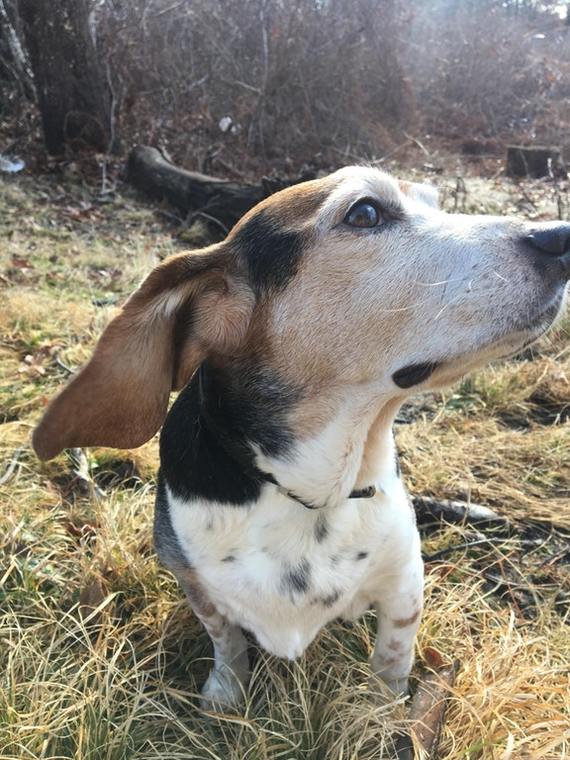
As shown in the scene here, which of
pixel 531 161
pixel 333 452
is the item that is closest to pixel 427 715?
pixel 333 452

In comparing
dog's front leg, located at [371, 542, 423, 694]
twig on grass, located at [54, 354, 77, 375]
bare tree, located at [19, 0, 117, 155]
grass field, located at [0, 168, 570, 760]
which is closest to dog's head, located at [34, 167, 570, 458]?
dog's front leg, located at [371, 542, 423, 694]

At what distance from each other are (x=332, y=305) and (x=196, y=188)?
7.05 m

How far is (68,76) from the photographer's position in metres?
10.2

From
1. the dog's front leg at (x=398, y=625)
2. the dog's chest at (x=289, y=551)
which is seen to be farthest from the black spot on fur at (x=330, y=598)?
the dog's front leg at (x=398, y=625)

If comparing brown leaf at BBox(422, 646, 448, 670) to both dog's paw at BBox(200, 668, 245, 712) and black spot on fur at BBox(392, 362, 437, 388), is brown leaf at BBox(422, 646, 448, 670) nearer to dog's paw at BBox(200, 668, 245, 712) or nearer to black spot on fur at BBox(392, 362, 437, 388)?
dog's paw at BBox(200, 668, 245, 712)

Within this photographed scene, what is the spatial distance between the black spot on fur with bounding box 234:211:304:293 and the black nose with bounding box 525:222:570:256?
2.30 ft

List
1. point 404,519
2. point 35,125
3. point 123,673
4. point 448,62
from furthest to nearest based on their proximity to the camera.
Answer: point 448,62
point 35,125
point 123,673
point 404,519

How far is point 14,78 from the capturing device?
36.4ft

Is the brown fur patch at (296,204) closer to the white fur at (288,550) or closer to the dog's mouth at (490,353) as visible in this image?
the dog's mouth at (490,353)

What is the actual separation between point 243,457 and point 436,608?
4.49 feet

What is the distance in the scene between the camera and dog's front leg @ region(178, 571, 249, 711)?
2.53 metres

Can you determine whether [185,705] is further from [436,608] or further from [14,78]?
[14,78]

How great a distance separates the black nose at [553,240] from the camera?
1.90 m

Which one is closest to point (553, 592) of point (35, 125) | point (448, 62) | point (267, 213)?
point (267, 213)
